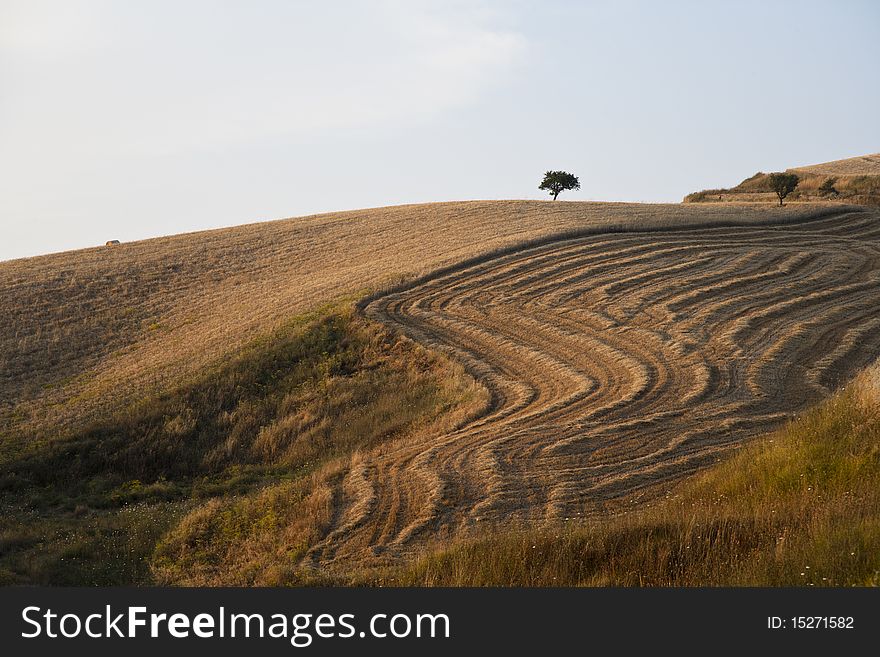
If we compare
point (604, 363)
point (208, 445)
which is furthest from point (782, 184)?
point (208, 445)

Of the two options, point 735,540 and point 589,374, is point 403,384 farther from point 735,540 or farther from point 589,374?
point 735,540

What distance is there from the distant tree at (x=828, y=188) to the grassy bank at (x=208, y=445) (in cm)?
3630

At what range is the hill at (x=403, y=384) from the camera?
509 inches

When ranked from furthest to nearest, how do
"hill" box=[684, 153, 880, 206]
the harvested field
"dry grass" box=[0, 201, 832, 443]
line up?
"hill" box=[684, 153, 880, 206] < "dry grass" box=[0, 201, 832, 443] < the harvested field

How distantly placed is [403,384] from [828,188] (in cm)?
3959

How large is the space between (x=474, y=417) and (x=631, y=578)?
782 centimetres

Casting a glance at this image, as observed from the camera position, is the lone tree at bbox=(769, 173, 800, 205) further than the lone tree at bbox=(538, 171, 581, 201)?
No

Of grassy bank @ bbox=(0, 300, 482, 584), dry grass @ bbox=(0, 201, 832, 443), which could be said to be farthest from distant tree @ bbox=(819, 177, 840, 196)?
grassy bank @ bbox=(0, 300, 482, 584)

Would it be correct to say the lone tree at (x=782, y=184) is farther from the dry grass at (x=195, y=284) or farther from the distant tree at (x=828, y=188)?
the distant tree at (x=828, y=188)

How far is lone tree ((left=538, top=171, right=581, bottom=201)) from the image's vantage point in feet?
192

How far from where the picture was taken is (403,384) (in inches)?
781

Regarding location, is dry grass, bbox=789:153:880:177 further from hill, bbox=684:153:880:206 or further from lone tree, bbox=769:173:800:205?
lone tree, bbox=769:173:800:205

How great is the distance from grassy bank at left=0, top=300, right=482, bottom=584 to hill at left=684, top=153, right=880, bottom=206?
31883 mm

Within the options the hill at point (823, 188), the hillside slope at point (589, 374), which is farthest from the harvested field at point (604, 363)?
the hill at point (823, 188)
